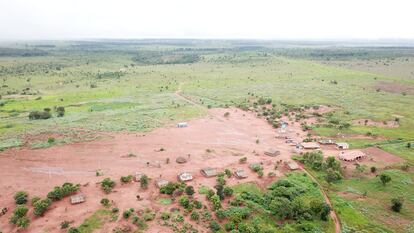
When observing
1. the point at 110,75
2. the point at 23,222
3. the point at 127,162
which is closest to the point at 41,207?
the point at 23,222

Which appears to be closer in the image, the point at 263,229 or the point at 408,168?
the point at 263,229

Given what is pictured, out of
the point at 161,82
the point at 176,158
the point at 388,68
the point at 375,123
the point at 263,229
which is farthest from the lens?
the point at 388,68

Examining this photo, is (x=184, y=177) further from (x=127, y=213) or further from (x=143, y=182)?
(x=127, y=213)

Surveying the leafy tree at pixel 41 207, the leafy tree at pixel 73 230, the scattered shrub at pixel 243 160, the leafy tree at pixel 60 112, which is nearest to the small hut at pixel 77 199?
the leafy tree at pixel 41 207

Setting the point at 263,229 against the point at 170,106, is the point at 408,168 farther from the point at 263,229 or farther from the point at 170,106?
the point at 170,106

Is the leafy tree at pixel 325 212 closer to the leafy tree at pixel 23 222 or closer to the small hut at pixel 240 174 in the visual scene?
the small hut at pixel 240 174

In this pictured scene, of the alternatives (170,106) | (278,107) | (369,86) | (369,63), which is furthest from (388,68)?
(170,106)

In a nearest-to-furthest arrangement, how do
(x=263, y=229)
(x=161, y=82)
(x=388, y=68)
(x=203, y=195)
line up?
(x=263, y=229) < (x=203, y=195) < (x=161, y=82) < (x=388, y=68)

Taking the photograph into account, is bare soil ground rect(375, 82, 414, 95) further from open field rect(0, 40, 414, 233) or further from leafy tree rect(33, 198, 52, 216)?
leafy tree rect(33, 198, 52, 216)
